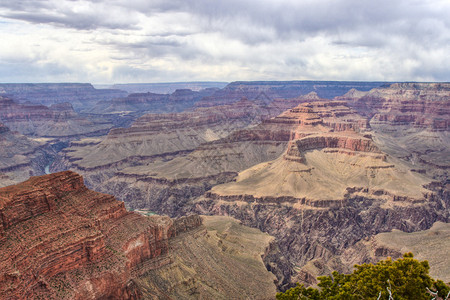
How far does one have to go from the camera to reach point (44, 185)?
58.8 meters

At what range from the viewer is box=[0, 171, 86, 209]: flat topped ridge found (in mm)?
52300

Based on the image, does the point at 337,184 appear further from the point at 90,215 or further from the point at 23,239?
the point at 23,239

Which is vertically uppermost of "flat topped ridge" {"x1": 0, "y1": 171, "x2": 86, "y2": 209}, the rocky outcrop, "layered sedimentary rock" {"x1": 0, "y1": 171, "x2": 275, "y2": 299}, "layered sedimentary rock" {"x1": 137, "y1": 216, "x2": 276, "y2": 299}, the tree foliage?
"flat topped ridge" {"x1": 0, "y1": 171, "x2": 86, "y2": 209}

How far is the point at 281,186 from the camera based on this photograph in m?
139

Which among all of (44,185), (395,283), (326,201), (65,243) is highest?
(44,185)

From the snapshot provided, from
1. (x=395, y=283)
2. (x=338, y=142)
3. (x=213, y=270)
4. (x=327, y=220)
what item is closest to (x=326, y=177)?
(x=327, y=220)

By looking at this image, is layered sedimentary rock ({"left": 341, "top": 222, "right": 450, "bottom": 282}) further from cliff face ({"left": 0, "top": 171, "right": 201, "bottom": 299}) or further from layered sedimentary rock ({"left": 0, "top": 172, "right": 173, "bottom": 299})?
layered sedimentary rock ({"left": 0, "top": 172, "right": 173, "bottom": 299})

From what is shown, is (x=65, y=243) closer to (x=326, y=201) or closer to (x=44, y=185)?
(x=44, y=185)

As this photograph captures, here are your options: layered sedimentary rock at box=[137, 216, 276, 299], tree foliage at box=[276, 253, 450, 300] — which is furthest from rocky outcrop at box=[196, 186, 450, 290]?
tree foliage at box=[276, 253, 450, 300]

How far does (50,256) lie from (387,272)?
39651mm

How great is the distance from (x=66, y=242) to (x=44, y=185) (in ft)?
42.2

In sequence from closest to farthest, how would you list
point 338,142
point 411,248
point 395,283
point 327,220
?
1. point 395,283
2. point 411,248
3. point 327,220
4. point 338,142

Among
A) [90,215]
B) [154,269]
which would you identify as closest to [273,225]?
[154,269]

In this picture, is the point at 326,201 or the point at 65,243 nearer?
the point at 65,243
